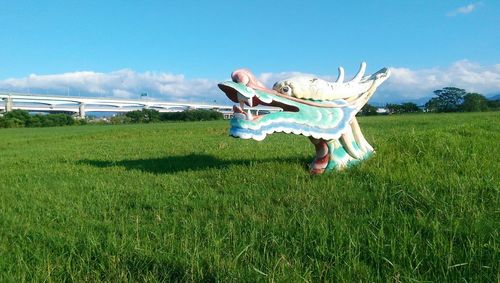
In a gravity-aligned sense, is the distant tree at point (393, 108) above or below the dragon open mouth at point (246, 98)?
below

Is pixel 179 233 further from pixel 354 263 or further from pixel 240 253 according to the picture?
pixel 354 263

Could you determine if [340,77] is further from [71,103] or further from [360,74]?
[71,103]

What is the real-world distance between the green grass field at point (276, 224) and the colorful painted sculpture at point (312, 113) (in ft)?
1.08

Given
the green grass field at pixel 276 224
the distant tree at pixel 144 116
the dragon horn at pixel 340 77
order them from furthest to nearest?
the distant tree at pixel 144 116 → the dragon horn at pixel 340 77 → the green grass field at pixel 276 224

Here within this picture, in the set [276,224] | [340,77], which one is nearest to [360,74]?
[340,77]

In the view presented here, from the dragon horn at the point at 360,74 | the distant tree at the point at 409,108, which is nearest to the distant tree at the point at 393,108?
A: the distant tree at the point at 409,108

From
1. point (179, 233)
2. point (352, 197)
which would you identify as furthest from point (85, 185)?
point (352, 197)

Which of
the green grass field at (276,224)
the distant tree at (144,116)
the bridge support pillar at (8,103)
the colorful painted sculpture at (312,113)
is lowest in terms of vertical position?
the distant tree at (144,116)

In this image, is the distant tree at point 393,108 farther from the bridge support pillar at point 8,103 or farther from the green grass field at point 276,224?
the green grass field at point 276,224

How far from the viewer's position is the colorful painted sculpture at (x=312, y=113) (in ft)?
16.0

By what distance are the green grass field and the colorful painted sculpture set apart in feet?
1.08

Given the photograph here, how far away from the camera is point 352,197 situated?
4.13 m

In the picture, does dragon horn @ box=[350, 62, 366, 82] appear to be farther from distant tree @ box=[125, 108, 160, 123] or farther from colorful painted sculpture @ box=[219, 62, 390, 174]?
distant tree @ box=[125, 108, 160, 123]

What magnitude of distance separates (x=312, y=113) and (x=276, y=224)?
2062 millimetres
